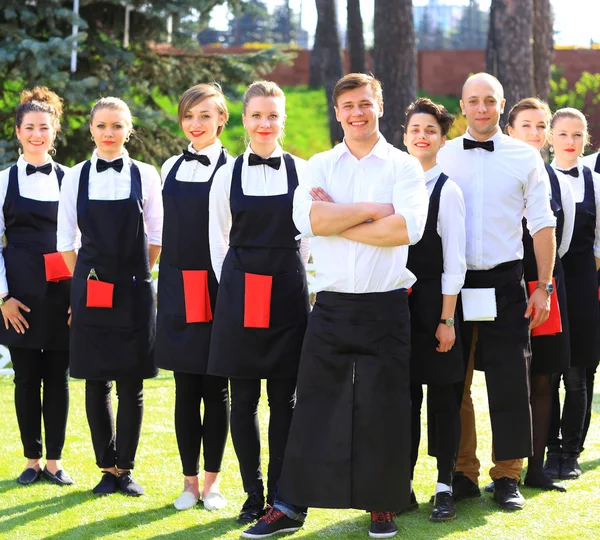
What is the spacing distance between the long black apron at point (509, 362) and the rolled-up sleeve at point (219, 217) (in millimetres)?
1097

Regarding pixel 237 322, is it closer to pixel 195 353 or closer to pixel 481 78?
pixel 195 353

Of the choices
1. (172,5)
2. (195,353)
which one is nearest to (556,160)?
(195,353)

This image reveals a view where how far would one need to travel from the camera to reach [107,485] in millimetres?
5008

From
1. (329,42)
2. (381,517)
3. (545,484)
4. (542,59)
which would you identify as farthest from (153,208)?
(329,42)

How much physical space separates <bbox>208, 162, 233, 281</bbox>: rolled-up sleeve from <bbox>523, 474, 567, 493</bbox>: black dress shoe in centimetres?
186

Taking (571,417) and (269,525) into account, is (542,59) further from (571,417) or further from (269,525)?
(269,525)


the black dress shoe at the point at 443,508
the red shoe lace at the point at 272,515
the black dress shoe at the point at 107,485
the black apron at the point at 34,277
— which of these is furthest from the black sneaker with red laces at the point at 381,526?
the black apron at the point at 34,277

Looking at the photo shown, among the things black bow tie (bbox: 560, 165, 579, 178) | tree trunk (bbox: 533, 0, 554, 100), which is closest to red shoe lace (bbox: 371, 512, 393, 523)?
black bow tie (bbox: 560, 165, 579, 178)

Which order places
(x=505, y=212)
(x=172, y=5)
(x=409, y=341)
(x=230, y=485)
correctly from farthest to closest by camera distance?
(x=172, y=5)
(x=230, y=485)
(x=505, y=212)
(x=409, y=341)

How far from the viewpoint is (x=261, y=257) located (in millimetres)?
4398

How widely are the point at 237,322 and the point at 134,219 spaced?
0.82 metres

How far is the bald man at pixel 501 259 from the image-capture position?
457 cm

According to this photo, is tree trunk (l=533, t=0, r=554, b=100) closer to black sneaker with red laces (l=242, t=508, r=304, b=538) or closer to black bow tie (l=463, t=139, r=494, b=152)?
black bow tie (l=463, t=139, r=494, b=152)

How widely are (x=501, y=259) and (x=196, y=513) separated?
178 cm
